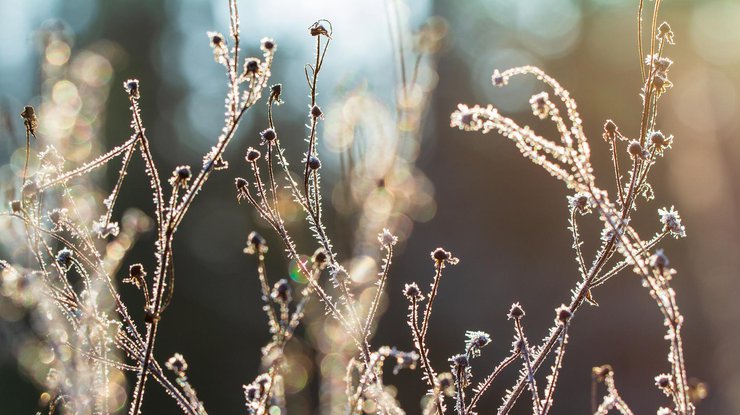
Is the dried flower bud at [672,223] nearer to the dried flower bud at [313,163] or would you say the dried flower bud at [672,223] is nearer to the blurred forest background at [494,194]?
the dried flower bud at [313,163]

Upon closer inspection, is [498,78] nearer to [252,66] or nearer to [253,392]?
[252,66]

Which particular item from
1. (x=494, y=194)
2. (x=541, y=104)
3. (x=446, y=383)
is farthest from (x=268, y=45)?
(x=494, y=194)

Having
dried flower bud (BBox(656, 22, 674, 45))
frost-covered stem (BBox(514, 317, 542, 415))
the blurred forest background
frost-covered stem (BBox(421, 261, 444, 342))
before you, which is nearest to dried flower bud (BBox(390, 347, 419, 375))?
frost-covered stem (BBox(421, 261, 444, 342))

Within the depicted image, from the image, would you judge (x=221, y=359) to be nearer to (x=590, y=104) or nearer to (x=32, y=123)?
(x=32, y=123)

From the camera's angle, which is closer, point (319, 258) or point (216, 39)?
point (216, 39)

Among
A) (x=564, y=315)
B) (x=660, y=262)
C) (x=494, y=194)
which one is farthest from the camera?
(x=494, y=194)

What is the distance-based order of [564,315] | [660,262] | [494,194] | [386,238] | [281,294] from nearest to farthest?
[660,262] < [564,315] < [281,294] < [386,238] < [494,194]

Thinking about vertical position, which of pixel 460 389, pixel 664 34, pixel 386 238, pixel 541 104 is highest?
pixel 664 34

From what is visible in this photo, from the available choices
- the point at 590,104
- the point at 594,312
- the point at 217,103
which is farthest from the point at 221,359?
the point at 590,104

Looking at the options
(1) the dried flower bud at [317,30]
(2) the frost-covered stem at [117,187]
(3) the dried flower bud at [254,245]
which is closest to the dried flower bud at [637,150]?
(1) the dried flower bud at [317,30]
